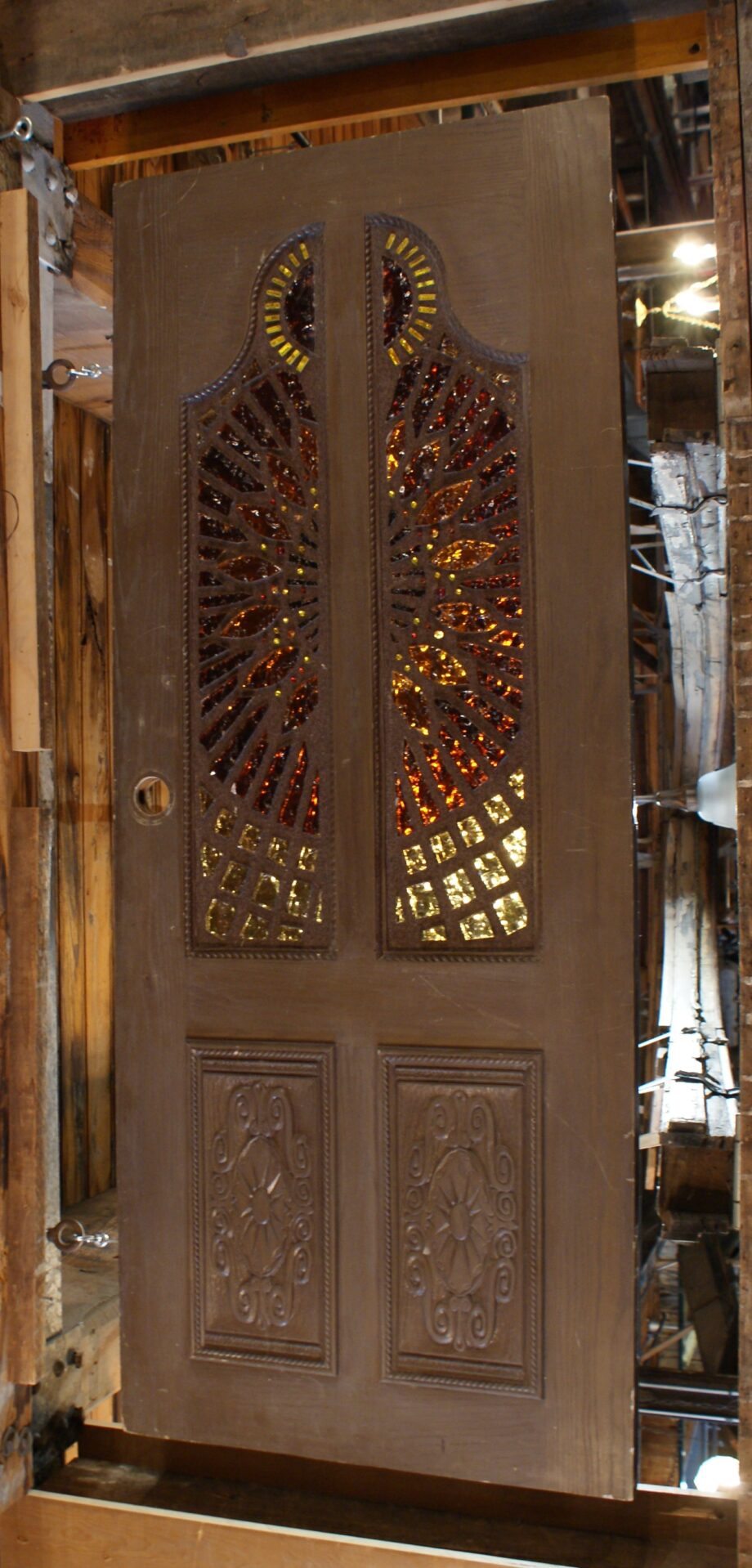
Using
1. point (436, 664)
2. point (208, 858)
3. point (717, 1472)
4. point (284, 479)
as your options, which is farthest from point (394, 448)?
point (717, 1472)

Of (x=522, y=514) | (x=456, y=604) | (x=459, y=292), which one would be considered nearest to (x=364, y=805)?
(x=456, y=604)

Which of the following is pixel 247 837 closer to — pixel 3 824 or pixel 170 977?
pixel 170 977

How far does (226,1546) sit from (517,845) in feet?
3.86

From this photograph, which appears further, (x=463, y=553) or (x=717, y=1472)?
(x=717, y=1472)

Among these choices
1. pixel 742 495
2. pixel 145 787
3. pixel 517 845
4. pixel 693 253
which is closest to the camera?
pixel 742 495

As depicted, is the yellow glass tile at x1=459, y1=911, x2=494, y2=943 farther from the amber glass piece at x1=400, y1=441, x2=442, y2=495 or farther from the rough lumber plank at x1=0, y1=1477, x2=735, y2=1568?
the rough lumber plank at x1=0, y1=1477, x2=735, y2=1568

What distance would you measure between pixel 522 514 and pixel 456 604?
0.53 ft

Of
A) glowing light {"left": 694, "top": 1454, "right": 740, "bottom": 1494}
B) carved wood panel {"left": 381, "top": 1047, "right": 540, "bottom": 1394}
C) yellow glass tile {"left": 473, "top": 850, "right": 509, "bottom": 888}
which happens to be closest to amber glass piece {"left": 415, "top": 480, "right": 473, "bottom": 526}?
yellow glass tile {"left": 473, "top": 850, "right": 509, "bottom": 888}

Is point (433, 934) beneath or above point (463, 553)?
beneath

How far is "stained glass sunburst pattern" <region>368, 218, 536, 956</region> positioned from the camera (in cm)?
177

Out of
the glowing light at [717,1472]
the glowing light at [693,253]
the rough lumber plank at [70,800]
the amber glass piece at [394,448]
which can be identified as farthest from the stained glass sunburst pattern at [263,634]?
the glowing light at [717,1472]

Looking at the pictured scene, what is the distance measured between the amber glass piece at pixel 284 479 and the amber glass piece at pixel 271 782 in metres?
0.39

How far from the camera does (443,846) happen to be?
181 centimetres

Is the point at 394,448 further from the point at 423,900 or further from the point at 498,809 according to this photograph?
the point at 423,900
